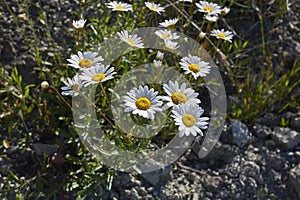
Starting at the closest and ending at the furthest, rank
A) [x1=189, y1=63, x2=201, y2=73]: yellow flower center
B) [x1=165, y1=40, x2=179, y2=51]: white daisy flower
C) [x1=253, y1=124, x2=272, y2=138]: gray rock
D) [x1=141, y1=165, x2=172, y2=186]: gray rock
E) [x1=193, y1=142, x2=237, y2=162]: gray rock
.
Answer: [x1=189, y1=63, x2=201, y2=73]: yellow flower center
[x1=165, y1=40, x2=179, y2=51]: white daisy flower
[x1=141, y1=165, x2=172, y2=186]: gray rock
[x1=193, y1=142, x2=237, y2=162]: gray rock
[x1=253, y1=124, x2=272, y2=138]: gray rock

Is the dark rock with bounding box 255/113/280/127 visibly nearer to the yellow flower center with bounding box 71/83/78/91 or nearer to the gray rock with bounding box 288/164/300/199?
the gray rock with bounding box 288/164/300/199

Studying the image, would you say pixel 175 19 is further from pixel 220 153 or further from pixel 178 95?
pixel 220 153

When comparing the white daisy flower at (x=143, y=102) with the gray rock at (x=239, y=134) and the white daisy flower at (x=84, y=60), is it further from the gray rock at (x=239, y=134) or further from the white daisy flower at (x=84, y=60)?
the gray rock at (x=239, y=134)

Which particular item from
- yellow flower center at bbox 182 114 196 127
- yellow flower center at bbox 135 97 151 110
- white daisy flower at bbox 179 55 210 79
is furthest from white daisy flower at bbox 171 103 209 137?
white daisy flower at bbox 179 55 210 79

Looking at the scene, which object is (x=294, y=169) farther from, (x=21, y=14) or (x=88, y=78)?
(x=21, y=14)

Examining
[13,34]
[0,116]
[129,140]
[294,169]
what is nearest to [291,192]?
[294,169]

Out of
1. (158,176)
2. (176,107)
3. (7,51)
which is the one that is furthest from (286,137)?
(7,51)
